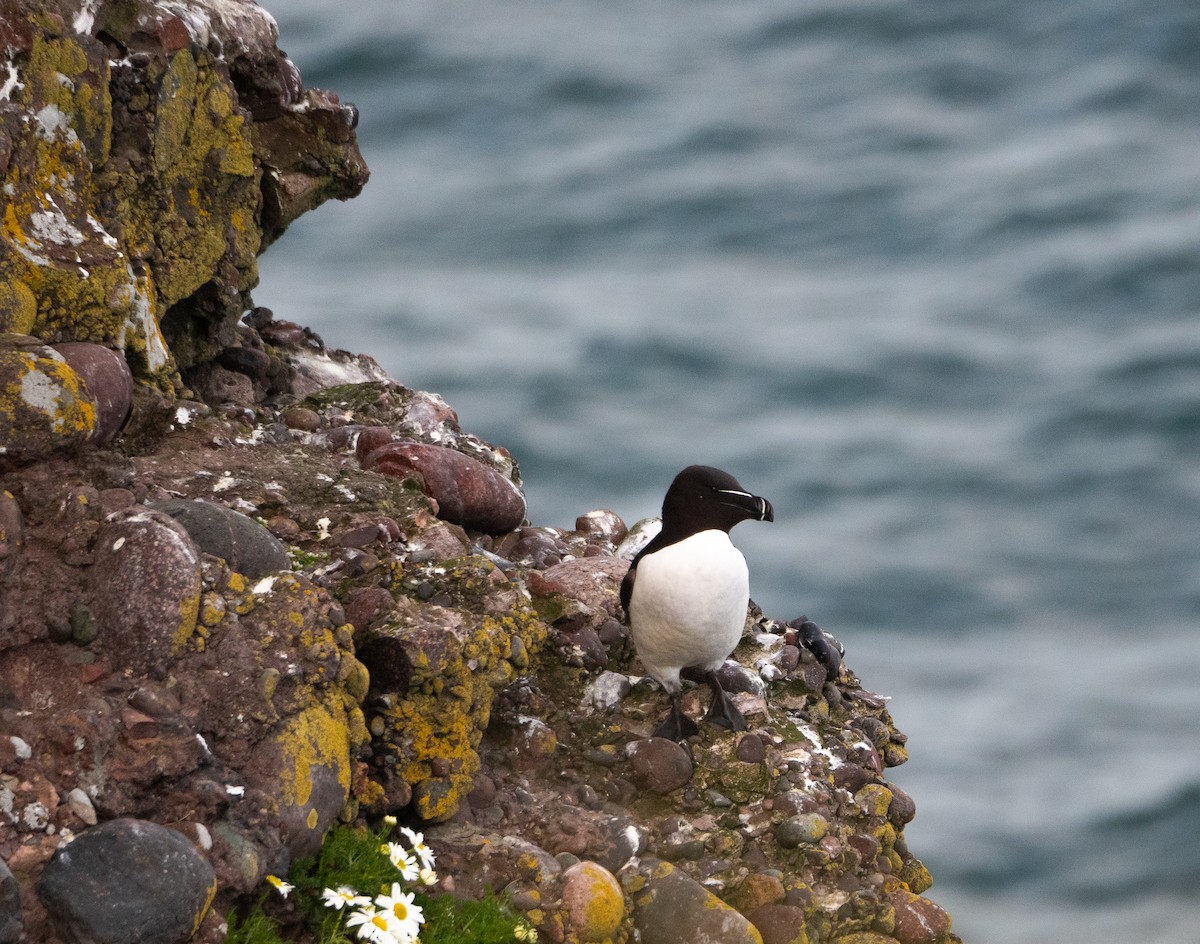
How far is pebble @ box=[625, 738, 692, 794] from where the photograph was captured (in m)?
5.98

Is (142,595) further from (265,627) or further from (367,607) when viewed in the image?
(367,607)

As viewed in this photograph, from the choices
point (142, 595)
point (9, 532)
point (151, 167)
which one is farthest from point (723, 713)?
point (151, 167)

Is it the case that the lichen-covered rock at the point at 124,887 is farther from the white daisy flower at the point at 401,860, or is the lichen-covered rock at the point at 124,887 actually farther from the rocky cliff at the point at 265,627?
the white daisy flower at the point at 401,860

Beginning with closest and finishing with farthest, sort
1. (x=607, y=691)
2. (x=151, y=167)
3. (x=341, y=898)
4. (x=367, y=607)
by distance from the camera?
1. (x=341, y=898)
2. (x=367, y=607)
3. (x=607, y=691)
4. (x=151, y=167)

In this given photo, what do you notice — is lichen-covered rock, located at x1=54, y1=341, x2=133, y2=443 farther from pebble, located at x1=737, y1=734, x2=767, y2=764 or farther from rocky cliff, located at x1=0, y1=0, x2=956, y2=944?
pebble, located at x1=737, y1=734, x2=767, y2=764

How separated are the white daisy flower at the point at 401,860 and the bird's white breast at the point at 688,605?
159cm

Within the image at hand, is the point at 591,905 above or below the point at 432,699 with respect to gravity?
below

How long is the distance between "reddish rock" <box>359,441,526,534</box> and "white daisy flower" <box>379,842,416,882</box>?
2294 millimetres

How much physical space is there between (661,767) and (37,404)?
2663 mm

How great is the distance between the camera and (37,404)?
502 cm

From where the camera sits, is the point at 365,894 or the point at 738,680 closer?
the point at 365,894

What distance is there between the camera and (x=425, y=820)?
551cm

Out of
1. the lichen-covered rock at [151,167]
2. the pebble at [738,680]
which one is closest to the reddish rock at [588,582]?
the pebble at [738,680]

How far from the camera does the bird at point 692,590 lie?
20.8ft
